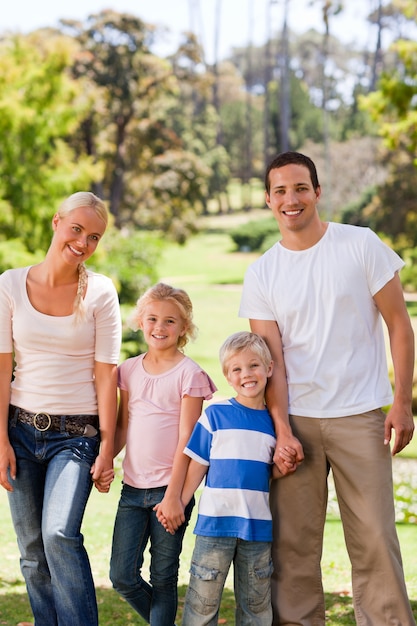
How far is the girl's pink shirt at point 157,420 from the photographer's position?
3.44 meters

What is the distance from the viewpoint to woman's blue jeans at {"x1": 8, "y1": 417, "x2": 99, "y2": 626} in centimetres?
323

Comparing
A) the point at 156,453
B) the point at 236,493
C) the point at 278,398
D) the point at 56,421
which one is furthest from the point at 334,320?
the point at 56,421

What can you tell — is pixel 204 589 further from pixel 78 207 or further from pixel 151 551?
pixel 78 207

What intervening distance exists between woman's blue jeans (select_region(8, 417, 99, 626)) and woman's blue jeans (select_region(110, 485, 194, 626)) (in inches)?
6.9

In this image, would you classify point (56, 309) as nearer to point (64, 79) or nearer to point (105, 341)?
point (105, 341)

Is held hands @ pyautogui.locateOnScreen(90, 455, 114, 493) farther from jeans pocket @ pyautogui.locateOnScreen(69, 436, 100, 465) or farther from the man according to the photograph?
the man

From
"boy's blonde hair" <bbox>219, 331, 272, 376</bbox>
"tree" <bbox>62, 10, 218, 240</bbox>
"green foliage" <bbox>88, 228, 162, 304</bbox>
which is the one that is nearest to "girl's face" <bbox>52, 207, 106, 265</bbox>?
"boy's blonde hair" <bbox>219, 331, 272, 376</bbox>

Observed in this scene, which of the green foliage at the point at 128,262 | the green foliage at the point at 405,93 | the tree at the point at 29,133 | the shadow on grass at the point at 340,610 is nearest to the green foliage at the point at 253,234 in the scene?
the green foliage at the point at 128,262

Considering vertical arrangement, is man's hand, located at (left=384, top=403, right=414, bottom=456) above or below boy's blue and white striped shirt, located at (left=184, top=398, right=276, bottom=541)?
above

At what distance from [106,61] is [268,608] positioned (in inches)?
1314

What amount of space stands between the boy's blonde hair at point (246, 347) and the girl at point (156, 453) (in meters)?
0.13

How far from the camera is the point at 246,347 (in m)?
3.38

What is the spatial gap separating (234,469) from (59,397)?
72 cm

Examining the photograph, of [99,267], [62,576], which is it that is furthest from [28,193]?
[62,576]
